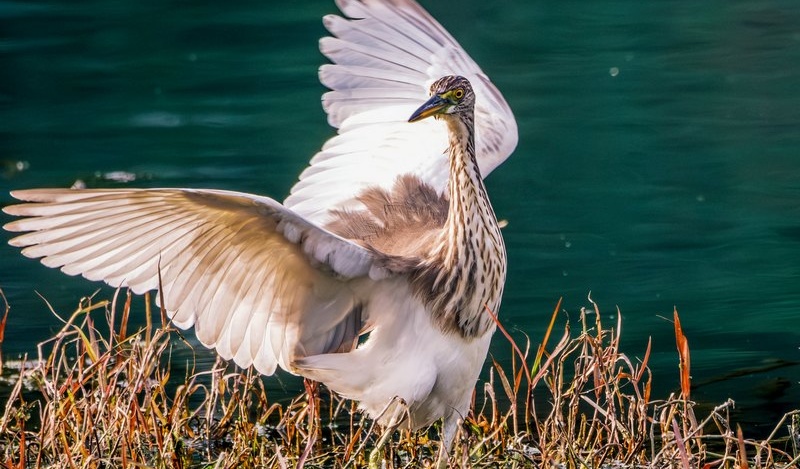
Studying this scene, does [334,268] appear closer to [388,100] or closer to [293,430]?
[293,430]

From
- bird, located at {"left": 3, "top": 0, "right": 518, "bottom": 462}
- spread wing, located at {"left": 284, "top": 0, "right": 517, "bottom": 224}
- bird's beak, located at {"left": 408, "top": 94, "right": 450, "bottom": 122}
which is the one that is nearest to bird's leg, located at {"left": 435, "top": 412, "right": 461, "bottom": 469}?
bird, located at {"left": 3, "top": 0, "right": 518, "bottom": 462}

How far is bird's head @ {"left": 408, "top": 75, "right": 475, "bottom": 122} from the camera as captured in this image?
13.9 feet

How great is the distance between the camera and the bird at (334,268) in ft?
12.7

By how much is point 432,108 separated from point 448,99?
0.08m

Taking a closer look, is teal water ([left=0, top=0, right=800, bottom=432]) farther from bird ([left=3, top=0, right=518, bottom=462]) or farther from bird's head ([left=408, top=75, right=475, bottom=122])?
bird's head ([left=408, top=75, right=475, bottom=122])

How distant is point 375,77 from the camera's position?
18.6ft

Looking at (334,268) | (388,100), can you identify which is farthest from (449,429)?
(388,100)

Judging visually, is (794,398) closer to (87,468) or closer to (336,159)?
(336,159)

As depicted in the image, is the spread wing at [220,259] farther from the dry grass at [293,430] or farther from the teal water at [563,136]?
the teal water at [563,136]

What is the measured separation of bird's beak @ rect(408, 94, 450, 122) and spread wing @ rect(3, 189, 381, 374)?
0.53 metres

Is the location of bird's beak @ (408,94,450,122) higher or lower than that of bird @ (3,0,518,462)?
higher

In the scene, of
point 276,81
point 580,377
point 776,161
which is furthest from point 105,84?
point 580,377

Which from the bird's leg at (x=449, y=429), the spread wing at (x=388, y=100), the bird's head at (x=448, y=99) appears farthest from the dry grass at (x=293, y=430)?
the spread wing at (x=388, y=100)

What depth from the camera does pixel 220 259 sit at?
4078 millimetres
